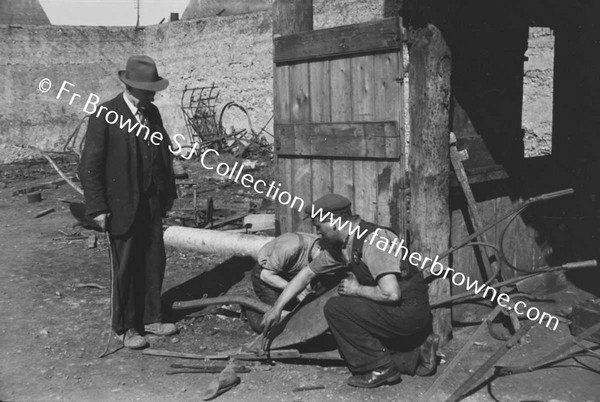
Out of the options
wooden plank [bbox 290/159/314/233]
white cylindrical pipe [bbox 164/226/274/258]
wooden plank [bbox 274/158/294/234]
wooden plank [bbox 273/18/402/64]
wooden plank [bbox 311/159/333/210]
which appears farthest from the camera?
white cylindrical pipe [bbox 164/226/274/258]

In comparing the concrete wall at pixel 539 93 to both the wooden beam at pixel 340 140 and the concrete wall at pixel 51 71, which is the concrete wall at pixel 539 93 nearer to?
the wooden beam at pixel 340 140

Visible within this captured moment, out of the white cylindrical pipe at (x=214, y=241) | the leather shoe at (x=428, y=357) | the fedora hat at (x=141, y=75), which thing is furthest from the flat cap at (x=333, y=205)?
Answer: the white cylindrical pipe at (x=214, y=241)

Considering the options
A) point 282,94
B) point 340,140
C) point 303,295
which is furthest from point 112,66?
point 303,295

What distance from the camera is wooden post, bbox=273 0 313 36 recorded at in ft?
19.4

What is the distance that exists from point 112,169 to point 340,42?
2.21 m

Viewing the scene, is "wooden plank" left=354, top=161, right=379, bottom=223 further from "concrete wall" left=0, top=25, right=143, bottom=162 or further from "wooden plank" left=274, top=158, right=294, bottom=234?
"concrete wall" left=0, top=25, right=143, bottom=162

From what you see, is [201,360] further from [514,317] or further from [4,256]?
[4,256]

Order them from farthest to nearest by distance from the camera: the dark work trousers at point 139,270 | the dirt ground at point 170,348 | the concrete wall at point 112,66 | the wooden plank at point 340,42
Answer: the concrete wall at point 112,66 → the dark work trousers at point 139,270 → the wooden plank at point 340,42 → the dirt ground at point 170,348

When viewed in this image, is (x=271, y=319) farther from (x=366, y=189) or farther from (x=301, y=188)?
(x=301, y=188)

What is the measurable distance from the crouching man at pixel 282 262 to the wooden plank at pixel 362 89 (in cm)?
116

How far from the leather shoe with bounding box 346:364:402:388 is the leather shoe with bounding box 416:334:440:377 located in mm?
217

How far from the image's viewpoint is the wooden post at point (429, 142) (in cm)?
477

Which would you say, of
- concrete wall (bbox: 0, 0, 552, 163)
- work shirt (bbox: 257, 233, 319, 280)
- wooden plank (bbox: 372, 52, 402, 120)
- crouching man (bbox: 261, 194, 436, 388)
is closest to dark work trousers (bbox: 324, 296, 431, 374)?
crouching man (bbox: 261, 194, 436, 388)

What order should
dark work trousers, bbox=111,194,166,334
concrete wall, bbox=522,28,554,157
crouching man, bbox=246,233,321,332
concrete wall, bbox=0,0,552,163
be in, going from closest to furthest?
dark work trousers, bbox=111,194,166,334 < crouching man, bbox=246,233,321,332 < concrete wall, bbox=522,28,554,157 < concrete wall, bbox=0,0,552,163
